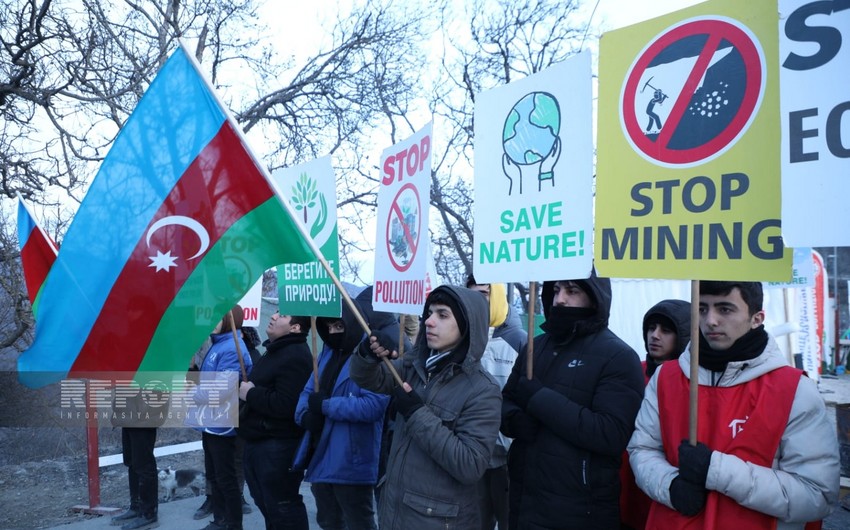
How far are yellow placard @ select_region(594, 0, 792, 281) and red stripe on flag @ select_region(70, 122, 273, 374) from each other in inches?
66.9

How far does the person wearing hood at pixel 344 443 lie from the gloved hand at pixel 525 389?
1.14 metres

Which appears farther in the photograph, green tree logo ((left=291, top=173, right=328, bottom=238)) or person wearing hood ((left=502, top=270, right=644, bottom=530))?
green tree logo ((left=291, top=173, right=328, bottom=238))

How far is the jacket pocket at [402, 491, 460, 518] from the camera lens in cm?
281

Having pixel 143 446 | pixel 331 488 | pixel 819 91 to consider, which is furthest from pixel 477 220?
pixel 143 446

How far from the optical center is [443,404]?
9.56ft

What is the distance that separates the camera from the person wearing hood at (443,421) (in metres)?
2.78

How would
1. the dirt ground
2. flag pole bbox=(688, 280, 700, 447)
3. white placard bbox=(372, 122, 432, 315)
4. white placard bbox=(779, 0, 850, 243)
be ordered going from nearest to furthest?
white placard bbox=(779, 0, 850, 243) < flag pole bbox=(688, 280, 700, 447) < white placard bbox=(372, 122, 432, 315) < the dirt ground

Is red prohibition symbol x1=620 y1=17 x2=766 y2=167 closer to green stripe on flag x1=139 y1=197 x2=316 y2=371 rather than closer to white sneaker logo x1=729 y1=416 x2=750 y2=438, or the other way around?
white sneaker logo x1=729 y1=416 x2=750 y2=438

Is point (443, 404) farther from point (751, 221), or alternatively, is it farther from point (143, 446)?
point (143, 446)

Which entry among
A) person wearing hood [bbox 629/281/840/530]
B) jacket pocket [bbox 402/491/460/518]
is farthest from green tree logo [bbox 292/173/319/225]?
person wearing hood [bbox 629/281/840/530]

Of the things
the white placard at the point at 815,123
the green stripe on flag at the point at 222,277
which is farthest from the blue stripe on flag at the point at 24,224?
the white placard at the point at 815,123

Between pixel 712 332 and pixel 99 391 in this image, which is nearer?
pixel 712 332

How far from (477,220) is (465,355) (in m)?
0.68

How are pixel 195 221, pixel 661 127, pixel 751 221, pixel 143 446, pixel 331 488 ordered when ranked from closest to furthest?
pixel 751 221 < pixel 661 127 < pixel 195 221 < pixel 331 488 < pixel 143 446
